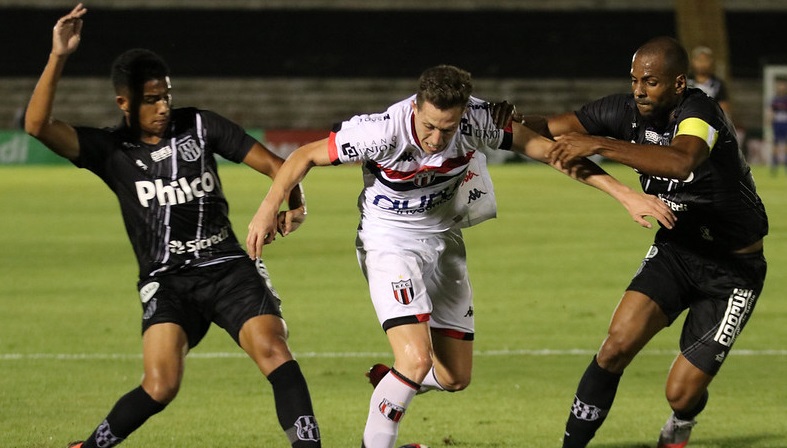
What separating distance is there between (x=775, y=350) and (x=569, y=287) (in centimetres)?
311

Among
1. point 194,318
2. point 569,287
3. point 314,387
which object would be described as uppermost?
point 194,318

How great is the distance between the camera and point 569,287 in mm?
12297

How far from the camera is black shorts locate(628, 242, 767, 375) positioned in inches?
242

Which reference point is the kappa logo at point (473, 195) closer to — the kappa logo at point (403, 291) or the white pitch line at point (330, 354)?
the kappa logo at point (403, 291)

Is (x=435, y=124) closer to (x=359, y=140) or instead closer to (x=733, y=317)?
(x=359, y=140)

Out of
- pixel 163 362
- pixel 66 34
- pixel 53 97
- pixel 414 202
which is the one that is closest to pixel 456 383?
pixel 414 202

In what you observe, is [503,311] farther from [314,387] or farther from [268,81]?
[268,81]

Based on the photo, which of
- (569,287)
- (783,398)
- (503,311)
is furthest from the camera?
(569,287)

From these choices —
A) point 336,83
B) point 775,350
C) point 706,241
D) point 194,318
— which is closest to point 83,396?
point 194,318

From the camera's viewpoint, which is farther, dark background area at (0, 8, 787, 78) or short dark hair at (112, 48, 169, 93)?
dark background area at (0, 8, 787, 78)

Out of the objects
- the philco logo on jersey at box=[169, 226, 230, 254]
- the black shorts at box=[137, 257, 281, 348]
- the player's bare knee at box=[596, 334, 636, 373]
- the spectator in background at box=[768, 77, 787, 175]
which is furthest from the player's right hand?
the spectator in background at box=[768, 77, 787, 175]

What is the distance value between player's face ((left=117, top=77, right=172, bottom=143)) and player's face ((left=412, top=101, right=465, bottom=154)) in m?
1.16

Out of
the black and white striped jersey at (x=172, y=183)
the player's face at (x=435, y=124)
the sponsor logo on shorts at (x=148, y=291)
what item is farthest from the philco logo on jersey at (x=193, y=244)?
the player's face at (x=435, y=124)

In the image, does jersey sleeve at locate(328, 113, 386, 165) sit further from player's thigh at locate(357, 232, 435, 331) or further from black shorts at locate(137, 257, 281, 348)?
black shorts at locate(137, 257, 281, 348)
